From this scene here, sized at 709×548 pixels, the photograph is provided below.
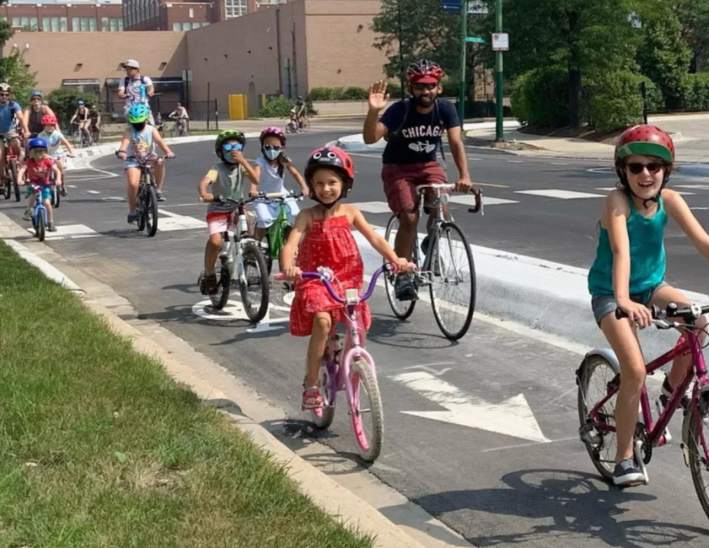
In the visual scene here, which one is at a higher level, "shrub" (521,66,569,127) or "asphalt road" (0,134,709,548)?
"shrub" (521,66,569,127)

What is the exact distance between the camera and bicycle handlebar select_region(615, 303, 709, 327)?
4.18 m

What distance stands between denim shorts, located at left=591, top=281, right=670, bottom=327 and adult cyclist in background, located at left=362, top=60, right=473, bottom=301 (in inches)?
134

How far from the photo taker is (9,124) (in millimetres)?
20203

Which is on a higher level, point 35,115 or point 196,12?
point 196,12

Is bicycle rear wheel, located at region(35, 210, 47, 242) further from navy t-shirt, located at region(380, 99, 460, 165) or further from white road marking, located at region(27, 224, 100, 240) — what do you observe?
navy t-shirt, located at region(380, 99, 460, 165)

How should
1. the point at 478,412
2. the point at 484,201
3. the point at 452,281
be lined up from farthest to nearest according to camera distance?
the point at 484,201 → the point at 452,281 → the point at 478,412

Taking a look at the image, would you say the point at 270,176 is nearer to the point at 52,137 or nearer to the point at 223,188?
the point at 223,188

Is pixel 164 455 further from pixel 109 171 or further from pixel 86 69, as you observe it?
pixel 86 69

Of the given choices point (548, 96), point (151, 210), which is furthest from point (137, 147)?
point (548, 96)

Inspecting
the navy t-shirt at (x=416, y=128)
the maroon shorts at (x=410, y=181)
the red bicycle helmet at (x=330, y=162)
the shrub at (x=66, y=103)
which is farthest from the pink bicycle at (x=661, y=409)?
the shrub at (x=66, y=103)

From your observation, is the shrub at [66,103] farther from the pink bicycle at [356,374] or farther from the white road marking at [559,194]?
the pink bicycle at [356,374]

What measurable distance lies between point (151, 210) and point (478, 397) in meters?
8.60

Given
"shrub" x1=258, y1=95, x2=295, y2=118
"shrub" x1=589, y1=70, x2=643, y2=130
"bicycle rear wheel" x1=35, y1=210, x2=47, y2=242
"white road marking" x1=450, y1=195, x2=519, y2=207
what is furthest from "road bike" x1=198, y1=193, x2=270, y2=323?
"shrub" x1=258, y1=95, x2=295, y2=118

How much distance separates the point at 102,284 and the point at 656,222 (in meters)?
7.37
